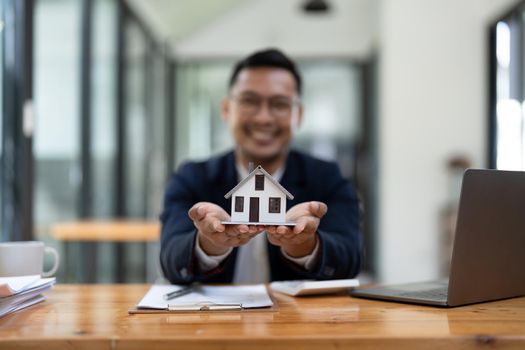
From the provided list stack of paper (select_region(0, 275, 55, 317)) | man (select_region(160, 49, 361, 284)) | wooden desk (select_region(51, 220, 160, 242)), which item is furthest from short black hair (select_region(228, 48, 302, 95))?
wooden desk (select_region(51, 220, 160, 242))

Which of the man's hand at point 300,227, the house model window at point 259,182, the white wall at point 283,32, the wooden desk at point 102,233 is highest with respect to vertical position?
the white wall at point 283,32

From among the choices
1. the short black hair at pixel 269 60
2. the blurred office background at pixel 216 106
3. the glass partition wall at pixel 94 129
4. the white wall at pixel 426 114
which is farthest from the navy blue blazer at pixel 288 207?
the white wall at pixel 426 114

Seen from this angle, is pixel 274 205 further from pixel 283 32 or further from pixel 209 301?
pixel 283 32

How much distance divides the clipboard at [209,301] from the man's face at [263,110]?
0.55m

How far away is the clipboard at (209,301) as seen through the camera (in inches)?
43.6

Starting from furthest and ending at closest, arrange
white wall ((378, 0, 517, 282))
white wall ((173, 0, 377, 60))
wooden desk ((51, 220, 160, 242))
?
white wall ((173, 0, 377, 60)), white wall ((378, 0, 517, 282)), wooden desk ((51, 220, 160, 242))

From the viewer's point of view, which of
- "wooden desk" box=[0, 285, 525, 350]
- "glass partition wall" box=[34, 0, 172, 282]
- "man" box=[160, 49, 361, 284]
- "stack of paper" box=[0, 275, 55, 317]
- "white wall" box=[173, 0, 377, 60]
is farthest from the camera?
"white wall" box=[173, 0, 377, 60]

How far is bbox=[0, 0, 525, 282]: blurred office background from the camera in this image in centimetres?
331

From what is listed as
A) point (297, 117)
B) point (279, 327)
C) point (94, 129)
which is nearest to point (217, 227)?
point (279, 327)

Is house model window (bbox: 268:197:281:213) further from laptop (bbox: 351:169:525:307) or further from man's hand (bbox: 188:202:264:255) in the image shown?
laptop (bbox: 351:169:525:307)

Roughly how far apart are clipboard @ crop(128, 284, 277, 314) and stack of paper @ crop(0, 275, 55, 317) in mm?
210

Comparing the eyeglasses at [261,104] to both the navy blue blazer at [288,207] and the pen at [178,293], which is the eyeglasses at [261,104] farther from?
the pen at [178,293]

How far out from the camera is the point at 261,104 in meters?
1.78

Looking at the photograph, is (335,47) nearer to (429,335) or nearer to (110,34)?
(110,34)
